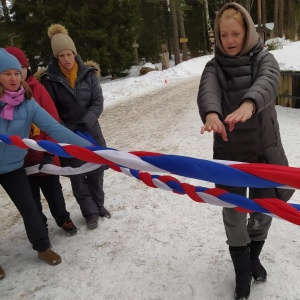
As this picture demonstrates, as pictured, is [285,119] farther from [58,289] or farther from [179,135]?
[58,289]

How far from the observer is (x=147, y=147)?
598 cm

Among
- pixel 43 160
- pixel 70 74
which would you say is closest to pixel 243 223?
pixel 43 160

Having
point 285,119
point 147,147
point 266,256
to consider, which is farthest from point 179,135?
point 266,256

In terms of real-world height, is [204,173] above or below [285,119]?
above

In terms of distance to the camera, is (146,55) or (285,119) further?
(146,55)

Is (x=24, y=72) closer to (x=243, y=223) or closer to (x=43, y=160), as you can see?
(x=43, y=160)

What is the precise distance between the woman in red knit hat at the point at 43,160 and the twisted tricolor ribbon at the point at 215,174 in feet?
4.44

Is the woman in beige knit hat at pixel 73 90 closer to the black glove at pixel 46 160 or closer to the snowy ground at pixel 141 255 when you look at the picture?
the black glove at pixel 46 160

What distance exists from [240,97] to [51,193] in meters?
2.27

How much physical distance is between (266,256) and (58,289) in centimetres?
178

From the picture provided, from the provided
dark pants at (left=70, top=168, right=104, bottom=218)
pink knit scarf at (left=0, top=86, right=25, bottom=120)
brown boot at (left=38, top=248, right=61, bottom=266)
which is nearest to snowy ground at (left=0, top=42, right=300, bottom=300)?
brown boot at (left=38, top=248, right=61, bottom=266)

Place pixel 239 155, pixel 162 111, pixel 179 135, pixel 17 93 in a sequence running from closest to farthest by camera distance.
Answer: pixel 239 155
pixel 17 93
pixel 179 135
pixel 162 111

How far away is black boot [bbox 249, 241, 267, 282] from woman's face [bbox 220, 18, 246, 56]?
1.46 m

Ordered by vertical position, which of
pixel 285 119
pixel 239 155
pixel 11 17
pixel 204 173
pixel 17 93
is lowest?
pixel 285 119
